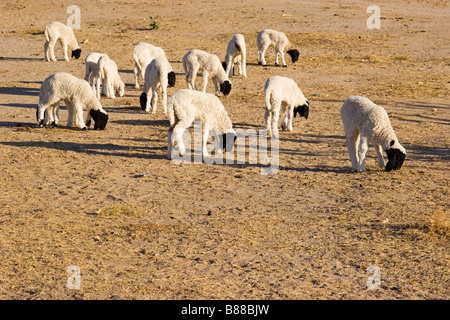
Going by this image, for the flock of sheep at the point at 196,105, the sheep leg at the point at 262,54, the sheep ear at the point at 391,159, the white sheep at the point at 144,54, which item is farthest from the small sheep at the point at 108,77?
the sheep ear at the point at 391,159

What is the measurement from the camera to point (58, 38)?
21453mm

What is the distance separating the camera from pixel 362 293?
20.9ft

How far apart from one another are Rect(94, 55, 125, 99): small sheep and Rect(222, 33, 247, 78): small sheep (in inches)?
147

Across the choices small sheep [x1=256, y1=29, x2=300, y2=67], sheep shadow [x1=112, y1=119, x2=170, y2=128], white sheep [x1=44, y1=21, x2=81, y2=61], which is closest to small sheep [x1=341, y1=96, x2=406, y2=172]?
sheep shadow [x1=112, y1=119, x2=170, y2=128]

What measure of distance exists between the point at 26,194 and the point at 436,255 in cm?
601

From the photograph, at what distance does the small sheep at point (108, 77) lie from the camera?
1551cm

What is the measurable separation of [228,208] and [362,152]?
2.79 metres

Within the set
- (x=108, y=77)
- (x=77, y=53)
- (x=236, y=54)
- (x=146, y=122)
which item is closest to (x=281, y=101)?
(x=146, y=122)

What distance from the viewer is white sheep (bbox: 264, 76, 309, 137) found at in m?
12.1

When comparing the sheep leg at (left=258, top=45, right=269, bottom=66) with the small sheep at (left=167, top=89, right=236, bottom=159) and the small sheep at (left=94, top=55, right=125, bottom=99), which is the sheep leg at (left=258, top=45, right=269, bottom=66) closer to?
the small sheep at (left=94, top=55, right=125, bottom=99)

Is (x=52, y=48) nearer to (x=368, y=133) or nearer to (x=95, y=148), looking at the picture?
(x=95, y=148)
